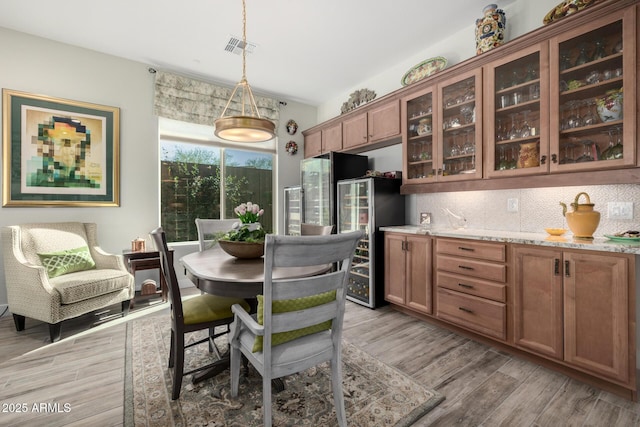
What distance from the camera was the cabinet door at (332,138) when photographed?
4.12 m

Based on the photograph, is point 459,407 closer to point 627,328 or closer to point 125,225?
point 627,328

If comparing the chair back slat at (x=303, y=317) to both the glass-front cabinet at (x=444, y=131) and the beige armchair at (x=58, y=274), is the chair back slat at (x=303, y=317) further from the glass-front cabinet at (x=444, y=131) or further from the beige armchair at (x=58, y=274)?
the beige armchair at (x=58, y=274)

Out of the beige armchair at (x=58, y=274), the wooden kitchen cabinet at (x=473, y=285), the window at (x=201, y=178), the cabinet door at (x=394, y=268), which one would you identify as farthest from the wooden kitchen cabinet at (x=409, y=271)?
the beige armchair at (x=58, y=274)

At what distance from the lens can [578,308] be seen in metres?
1.83

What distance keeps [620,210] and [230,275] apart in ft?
8.89

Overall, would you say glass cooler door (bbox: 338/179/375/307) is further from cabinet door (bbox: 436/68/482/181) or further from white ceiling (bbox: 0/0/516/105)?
white ceiling (bbox: 0/0/516/105)

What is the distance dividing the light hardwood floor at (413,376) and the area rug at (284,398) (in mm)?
88

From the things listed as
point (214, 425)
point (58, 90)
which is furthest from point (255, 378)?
point (58, 90)

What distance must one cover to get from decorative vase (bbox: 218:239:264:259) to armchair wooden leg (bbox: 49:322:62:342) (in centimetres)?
175

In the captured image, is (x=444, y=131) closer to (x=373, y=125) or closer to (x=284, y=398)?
(x=373, y=125)

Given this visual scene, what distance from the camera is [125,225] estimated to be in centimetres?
352

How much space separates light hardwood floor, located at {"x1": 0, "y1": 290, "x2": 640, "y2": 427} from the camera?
154 cm

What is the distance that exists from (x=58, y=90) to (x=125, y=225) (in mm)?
1632

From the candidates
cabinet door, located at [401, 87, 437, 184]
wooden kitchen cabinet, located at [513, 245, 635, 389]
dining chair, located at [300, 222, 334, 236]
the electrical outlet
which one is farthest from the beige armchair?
the electrical outlet
